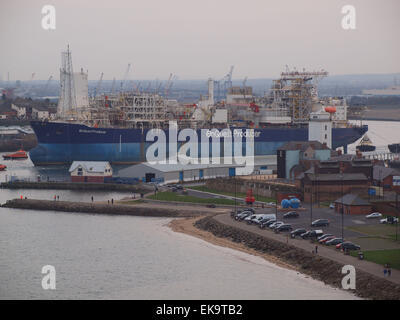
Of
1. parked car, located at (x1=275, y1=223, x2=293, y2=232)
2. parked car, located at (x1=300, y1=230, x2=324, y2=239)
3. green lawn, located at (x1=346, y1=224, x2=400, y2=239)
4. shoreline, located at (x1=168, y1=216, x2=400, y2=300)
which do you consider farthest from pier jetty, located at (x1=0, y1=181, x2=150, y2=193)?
parked car, located at (x1=300, y1=230, x2=324, y2=239)

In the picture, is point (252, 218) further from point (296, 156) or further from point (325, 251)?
point (296, 156)

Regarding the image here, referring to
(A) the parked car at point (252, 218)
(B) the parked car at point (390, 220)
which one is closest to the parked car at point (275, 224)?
(A) the parked car at point (252, 218)

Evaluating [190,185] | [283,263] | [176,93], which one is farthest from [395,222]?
[176,93]

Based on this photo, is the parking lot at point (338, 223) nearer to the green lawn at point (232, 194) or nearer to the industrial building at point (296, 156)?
the green lawn at point (232, 194)

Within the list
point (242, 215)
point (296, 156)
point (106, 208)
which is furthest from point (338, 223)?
point (296, 156)

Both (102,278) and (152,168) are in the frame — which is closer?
(102,278)

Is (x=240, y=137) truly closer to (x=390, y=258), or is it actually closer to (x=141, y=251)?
(x=141, y=251)
